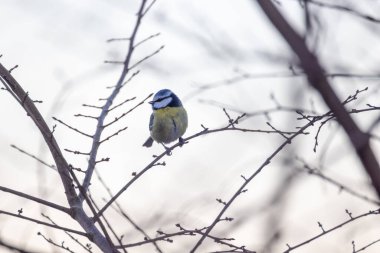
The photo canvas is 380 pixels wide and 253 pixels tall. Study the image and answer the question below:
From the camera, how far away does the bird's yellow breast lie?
220 inches

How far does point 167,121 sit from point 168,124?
0.10 ft

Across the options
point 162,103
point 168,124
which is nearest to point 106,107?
point 168,124

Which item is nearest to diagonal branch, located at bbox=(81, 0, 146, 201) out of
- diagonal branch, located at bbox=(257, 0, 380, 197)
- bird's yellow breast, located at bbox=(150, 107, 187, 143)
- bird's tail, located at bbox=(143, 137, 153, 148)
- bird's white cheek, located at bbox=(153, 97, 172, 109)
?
diagonal branch, located at bbox=(257, 0, 380, 197)

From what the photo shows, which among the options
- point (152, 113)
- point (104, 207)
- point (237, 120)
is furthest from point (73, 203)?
point (152, 113)

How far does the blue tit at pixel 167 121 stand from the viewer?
5578mm

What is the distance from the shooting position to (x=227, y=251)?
7.45 feet

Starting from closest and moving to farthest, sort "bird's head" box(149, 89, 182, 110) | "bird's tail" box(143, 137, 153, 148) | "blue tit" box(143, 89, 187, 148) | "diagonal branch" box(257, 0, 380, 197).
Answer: "diagonal branch" box(257, 0, 380, 197)
"blue tit" box(143, 89, 187, 148)
"bird's head" box(149, 89, 182, 110)
"bird's tail" box(143, 137, 153, 148)

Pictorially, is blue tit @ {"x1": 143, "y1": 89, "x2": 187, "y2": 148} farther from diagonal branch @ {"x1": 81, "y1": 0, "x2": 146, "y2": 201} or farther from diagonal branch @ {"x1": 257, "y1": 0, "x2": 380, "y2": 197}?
diagonal branch @ {"x1": 257, "y1": 0, "x2": 380, "y2": 197}

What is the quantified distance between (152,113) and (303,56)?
5.09 m

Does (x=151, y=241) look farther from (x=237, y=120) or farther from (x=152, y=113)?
(x=152, y=113)

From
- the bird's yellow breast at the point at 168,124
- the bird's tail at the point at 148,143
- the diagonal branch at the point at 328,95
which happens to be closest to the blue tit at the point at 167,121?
the bird's yellow breast at the point at 168,124

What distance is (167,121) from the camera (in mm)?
5590

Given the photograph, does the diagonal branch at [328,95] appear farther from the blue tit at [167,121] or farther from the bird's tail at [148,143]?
the bird's tail at [148,143]

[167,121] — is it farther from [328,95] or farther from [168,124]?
[328,95]
